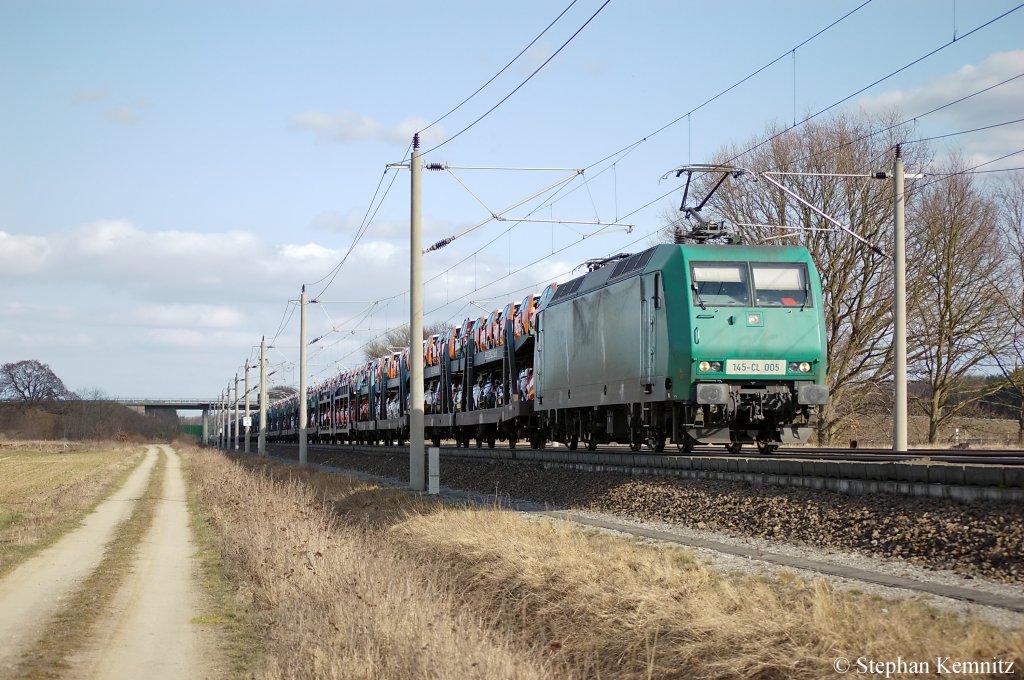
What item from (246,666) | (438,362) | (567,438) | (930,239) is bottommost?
(246,666)

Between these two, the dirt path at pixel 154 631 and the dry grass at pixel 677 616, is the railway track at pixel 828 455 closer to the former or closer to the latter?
the dry grass at pixel 677 616

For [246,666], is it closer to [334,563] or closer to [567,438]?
[334,563]

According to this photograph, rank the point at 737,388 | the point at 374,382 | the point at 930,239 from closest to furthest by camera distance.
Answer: the point at 737,388
the point at 930,239
the point at 374,382

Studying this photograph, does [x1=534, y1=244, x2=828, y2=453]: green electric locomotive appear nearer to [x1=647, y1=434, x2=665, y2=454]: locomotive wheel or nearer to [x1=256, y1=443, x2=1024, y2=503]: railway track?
[x1=647, y1=434, x2=665, y2=454]: locomotive wheel

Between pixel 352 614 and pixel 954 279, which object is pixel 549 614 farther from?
pixel 954 279

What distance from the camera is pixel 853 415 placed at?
37.2 meters

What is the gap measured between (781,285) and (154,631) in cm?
1160

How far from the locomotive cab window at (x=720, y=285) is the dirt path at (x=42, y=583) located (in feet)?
33.7

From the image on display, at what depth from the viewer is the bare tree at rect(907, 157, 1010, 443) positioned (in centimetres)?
3631

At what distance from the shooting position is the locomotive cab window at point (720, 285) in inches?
711

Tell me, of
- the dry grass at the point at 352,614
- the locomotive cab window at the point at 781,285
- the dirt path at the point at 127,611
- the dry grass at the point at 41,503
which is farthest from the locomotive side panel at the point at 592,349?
the dry grass at the point at 41,503

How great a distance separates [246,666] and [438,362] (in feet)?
93.2

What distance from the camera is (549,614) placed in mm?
10812

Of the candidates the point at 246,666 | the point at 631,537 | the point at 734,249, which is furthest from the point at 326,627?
the point at 734,249
